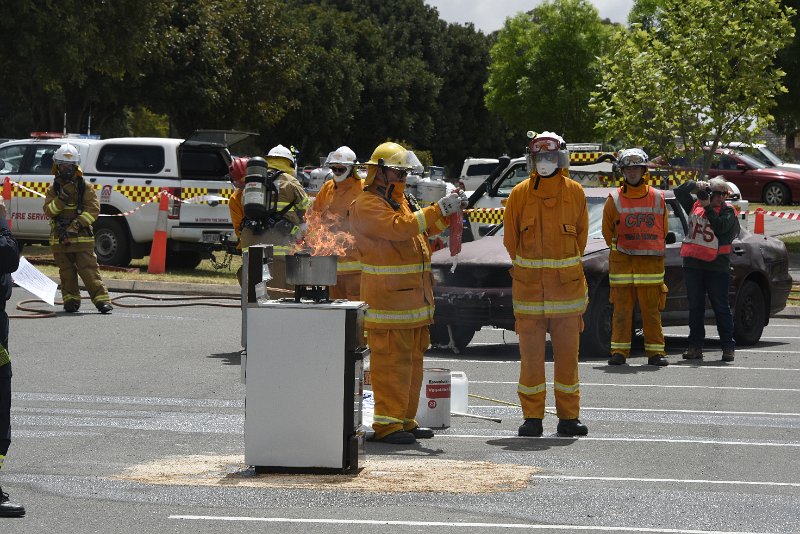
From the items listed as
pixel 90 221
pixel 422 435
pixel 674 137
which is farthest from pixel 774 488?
pixel 674 137

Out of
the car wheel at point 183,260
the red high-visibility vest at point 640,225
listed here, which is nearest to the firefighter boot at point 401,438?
the red high-visibility vest at point 640,225

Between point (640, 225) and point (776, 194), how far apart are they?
26.3 metres

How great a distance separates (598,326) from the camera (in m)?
13.7

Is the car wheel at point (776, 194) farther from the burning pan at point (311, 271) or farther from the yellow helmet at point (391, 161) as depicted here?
the burning pan at point (311, 271)

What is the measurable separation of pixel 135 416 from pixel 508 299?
420 centimetres

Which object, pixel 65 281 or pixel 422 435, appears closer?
pixel 422 435

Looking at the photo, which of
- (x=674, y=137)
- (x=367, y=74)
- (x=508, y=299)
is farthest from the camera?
(x=367, y=74)

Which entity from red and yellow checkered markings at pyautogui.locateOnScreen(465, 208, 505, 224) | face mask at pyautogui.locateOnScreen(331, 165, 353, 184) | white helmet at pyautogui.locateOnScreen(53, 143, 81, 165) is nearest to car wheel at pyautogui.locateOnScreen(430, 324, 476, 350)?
face mask at pyautogui.locateOnScreen(331, 165, 353, 184)

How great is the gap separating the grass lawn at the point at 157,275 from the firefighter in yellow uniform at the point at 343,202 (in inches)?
346

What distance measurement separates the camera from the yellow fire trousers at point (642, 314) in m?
13.2

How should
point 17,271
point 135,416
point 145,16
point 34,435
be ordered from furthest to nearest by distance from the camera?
point 145,16
point 135,416
point 34,435
point 17,271

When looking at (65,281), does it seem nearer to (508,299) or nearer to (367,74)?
(508,299)

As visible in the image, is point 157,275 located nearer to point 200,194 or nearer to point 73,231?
point 200,194

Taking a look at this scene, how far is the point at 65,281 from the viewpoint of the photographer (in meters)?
16.5
